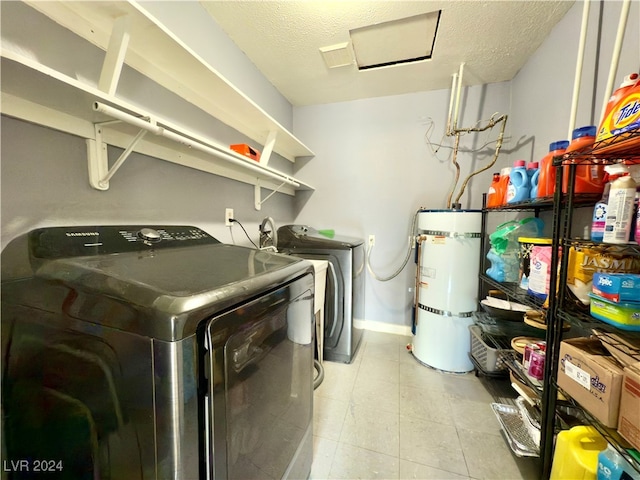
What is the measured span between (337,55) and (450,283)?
1.96 m

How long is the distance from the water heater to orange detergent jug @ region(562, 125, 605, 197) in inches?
29.3

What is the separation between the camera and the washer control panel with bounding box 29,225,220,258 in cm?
74

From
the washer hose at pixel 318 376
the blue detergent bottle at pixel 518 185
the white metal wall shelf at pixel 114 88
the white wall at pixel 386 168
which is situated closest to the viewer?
the white metal wall shelf at pixel 114 88

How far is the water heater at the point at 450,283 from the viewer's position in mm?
1833

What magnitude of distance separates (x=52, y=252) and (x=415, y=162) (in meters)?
2.59

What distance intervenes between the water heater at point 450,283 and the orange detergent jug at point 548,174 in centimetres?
58

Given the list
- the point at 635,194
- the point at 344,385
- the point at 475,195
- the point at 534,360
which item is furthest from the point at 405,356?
the point at 635,194

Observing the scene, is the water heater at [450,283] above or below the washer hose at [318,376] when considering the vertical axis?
above

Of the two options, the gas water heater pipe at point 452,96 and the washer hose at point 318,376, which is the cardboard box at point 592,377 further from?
the gas water heater pipe at point 452,96

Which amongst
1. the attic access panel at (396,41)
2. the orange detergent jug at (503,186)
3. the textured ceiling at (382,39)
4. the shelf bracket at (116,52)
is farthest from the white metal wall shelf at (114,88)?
the orange detergent jug at (503,186)

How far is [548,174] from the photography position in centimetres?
120

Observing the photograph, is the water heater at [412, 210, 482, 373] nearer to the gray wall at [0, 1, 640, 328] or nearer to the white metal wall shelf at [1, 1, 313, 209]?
the gray wall at [0, 1, 640, 328]

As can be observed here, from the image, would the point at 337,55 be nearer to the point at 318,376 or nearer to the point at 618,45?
the point at 618,45

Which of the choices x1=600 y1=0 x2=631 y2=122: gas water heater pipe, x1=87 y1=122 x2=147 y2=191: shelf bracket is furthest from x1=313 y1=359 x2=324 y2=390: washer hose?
x1=600 y1=0 x2=631 y2=122: gas water heater pipe
